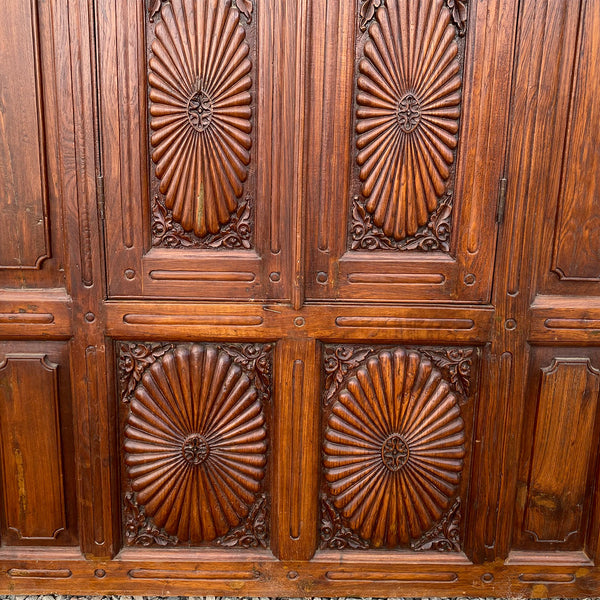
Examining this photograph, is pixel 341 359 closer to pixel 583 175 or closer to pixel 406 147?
pixel 406 147

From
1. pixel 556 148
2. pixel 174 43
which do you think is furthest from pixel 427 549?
pixel 174 43

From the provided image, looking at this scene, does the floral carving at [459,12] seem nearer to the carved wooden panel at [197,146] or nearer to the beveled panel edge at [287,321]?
the carved wooden panel at [197,146]

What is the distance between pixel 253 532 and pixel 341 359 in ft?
2.26

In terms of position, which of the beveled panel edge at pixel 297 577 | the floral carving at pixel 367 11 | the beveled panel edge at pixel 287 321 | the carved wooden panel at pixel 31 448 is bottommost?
the beveled panel edge at pixel 297 577

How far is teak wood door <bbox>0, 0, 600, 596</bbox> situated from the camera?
1.66 meters

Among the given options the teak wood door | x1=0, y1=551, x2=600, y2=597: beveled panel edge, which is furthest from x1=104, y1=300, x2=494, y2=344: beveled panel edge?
x1=0, y1=551, x2=600, y2=597: beveled panel edge

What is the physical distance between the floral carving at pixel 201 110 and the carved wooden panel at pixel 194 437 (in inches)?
17.6

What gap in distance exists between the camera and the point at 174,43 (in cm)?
165

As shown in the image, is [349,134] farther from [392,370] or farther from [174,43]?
[392,370]

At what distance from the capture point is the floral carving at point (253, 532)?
1.91 m

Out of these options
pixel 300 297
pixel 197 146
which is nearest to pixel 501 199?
pixel 300 297

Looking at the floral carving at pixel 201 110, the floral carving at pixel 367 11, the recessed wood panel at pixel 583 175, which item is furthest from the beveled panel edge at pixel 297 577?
the floral carving at pixel 367 11

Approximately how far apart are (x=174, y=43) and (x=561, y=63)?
46.0 inches

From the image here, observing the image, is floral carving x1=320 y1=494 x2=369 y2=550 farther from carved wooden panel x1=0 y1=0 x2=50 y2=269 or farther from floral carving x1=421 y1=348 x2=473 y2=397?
carved wooden panel x1=0 y1=0 x2=50 y2=269
